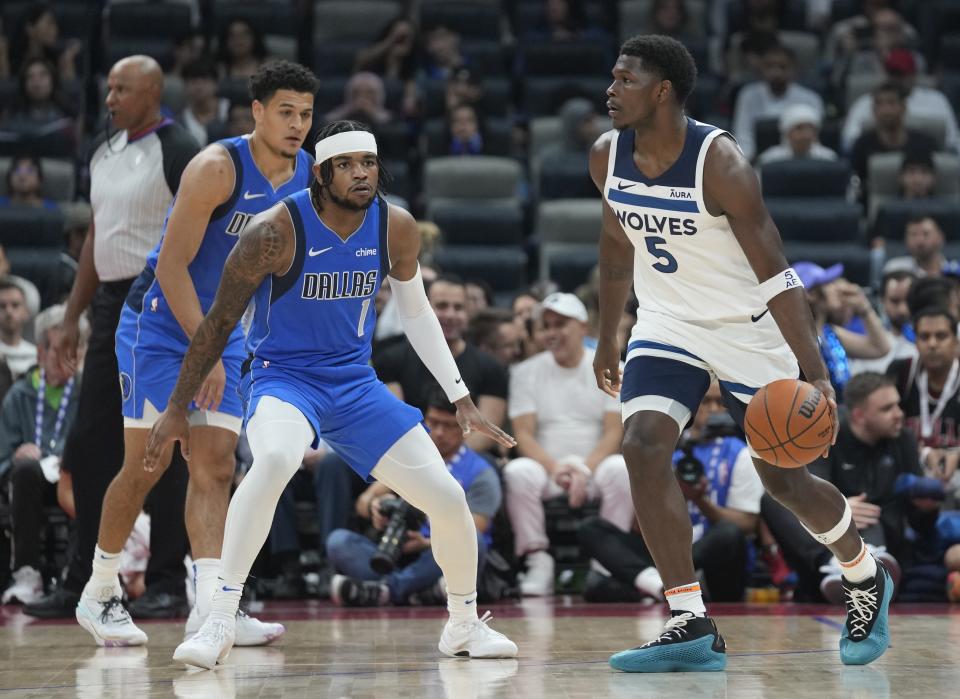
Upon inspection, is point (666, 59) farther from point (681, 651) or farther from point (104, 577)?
point (104, 577)

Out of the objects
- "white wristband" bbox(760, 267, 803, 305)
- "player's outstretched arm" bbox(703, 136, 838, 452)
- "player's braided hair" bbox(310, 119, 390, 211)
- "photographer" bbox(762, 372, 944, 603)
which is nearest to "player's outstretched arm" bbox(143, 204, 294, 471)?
"player's braided hair" bbox(310, 119, 390, 211)

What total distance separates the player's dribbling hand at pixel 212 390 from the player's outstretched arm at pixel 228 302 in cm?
39

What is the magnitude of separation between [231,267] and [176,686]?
1.24 meters

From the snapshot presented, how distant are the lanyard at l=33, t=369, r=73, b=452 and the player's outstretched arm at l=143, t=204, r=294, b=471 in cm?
303

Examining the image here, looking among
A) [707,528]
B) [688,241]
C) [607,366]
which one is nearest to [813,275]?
[707,528]

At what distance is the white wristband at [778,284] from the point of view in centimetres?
455

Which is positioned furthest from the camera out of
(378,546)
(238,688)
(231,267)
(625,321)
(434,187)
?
(434,187)

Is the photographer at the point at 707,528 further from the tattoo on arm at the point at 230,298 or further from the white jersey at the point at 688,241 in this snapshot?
the tattoo on arm at the point at 230,298

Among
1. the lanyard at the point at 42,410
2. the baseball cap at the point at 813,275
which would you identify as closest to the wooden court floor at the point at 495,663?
the lanyard at the point at 42,410

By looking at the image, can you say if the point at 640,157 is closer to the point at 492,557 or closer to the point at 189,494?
the point at 189,494

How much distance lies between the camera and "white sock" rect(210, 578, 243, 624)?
4621mm

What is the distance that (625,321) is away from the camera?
328 inches

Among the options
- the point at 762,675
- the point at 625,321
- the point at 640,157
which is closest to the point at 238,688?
the point at 762,675

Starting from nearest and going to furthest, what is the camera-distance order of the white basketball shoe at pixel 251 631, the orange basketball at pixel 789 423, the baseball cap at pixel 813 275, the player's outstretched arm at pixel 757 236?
the orange basketball at pixel 789 423, the player's outstretched arm at pixel 757 236, the white basketball shoe at pixel 251 631, the baseball cap at pixel 813 275
